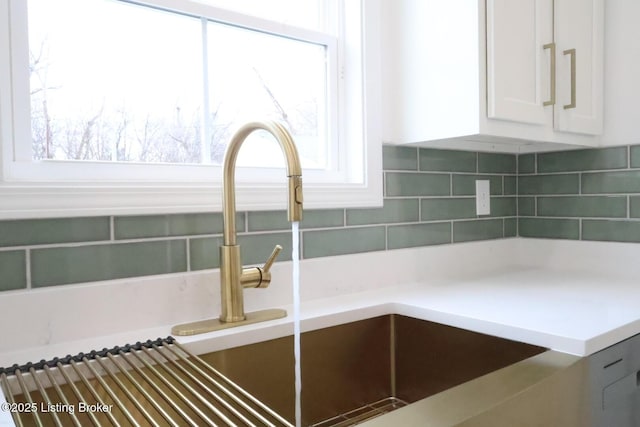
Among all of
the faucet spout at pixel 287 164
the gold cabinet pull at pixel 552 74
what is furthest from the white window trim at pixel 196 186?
the gold cabinet pull at pixel 552 74

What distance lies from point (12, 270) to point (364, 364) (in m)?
0.78

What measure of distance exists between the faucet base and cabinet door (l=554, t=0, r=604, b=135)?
1.01 m

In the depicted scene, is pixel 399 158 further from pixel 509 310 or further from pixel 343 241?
pixel 509 310

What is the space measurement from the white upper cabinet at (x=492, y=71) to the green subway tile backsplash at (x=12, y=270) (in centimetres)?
101

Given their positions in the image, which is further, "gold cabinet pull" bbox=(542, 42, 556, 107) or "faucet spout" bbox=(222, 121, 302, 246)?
"gold cabinet pull" bbox=(542, 42, 556, 107)

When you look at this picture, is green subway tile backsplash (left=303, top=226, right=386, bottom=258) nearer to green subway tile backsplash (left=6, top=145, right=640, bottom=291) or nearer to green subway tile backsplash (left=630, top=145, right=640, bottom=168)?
green subway tile backsplash (left=6, top=145, right=640, bottom=291)

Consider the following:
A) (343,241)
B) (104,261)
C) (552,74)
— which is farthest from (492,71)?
(104,261)

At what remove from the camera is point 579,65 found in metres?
1.48

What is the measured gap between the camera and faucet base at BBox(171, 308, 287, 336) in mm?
972

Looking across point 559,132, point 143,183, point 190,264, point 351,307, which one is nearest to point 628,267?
point 559,132

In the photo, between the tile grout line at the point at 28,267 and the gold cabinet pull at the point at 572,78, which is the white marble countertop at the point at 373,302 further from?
the gold cabinet pull at the point at 572,78

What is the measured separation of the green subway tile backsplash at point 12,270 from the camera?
873 millimetres

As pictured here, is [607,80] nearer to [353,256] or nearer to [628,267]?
[628,267]

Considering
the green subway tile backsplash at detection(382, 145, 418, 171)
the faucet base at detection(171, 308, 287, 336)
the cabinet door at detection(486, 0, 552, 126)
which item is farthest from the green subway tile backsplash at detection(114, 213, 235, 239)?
the cabinet door at detection(486, 0, 552, 126)
